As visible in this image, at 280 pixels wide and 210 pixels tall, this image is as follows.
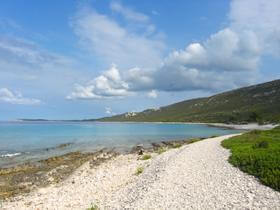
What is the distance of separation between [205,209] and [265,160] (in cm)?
1029

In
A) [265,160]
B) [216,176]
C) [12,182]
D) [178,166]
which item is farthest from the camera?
[12,182]

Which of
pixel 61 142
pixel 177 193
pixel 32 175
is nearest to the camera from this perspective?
pixel 177 193

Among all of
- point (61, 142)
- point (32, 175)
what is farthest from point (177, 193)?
point (61, 142)

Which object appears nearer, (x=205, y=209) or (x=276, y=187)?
(x=205, y=209)

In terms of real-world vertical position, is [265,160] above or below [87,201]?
above

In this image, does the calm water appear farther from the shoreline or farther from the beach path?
the beach path

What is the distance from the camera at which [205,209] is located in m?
15.7

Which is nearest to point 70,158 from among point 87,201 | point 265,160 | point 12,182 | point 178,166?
point 12,182

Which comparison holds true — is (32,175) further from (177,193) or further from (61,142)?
(61,142)

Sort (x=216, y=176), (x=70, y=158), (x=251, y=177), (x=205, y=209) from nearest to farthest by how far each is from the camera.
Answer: (x=205, y=209) → (x=251, y=177) → (x=216, y=176) → (x=70, y=158)

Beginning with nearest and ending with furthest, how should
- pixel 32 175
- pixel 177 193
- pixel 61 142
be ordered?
pixel 177 193, pixel 32 175, pixel 61 142

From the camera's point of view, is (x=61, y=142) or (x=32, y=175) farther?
(x=61, y=142)

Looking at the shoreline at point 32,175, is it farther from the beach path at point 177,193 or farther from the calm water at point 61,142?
the calm water at point 61,142

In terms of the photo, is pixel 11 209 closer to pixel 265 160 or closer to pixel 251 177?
pixel 251 177
